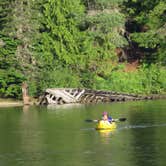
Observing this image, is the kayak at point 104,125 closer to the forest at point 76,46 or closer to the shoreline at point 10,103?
the shoreline at point 10,103

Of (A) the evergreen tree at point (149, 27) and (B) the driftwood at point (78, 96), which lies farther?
(A) the evergreen tree at point (149, 27)

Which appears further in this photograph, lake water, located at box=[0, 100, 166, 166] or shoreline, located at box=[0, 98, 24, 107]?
shoreline, located at box=[0, 98, 24, 107]

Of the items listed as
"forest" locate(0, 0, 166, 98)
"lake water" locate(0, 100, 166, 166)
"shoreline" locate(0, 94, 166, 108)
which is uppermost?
"forest" locate(0, 0, 166, 98)

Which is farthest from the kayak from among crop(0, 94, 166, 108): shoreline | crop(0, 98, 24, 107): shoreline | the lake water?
crop(0, 98, 24, 107): shoreline

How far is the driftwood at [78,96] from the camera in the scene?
225 feet

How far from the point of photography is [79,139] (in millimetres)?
40000

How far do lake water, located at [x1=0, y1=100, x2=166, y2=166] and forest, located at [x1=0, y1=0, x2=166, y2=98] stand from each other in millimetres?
11026

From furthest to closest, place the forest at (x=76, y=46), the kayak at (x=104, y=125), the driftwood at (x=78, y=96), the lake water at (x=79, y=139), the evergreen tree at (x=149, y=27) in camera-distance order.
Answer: the evergreen tree at (x=149, y=27) < the forest at (x=76, y=46) < the driftwood at (x=78, y=96) < the kayak at (x=104, y=125) < the lake water at (x=79, y=139)

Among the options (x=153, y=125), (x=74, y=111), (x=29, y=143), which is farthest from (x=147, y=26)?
(x=29, y=143)

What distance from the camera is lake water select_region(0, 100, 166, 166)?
32969mm

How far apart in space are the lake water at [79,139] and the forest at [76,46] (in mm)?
11026

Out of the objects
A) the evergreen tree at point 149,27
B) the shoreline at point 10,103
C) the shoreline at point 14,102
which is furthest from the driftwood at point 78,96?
the evergreen tree at point 149,27

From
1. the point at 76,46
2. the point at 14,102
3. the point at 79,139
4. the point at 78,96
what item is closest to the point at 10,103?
the point at 14,102

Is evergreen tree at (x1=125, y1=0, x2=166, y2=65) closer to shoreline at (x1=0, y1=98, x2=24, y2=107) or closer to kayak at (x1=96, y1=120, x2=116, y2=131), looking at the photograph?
Answer: shoreline at (x1=0, y1=98, x2=24, y2=107)
